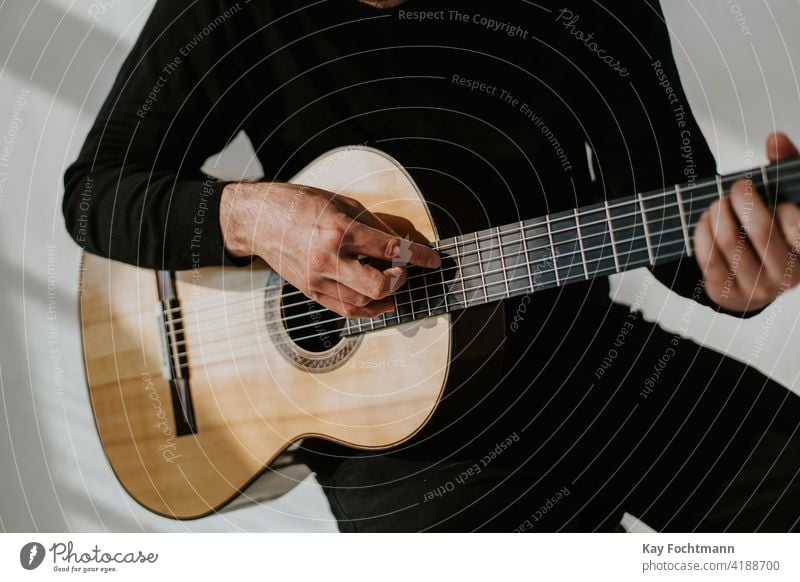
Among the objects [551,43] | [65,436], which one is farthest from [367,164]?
[65,436]

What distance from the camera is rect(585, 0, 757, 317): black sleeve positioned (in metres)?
0.59

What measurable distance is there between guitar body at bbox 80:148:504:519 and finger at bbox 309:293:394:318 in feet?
0.08

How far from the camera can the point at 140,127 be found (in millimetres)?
706

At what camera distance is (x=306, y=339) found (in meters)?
0.65

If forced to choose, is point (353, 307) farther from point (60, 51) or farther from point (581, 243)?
point (60, 51)

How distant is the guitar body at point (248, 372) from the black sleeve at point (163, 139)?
0.13 ft

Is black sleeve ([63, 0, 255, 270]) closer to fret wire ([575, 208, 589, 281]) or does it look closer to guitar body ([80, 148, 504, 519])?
guitar body ([80, 148, 504, 519])

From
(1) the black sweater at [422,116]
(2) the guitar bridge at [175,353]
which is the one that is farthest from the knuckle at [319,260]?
(2) the guitar bridge at [175,353]

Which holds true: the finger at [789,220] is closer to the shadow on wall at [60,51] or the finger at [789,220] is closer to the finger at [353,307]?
the finger at [353,307]

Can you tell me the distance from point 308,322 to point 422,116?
0.78ft

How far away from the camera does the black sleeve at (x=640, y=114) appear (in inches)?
23.4

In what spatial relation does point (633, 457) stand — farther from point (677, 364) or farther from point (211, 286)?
point (211, 286)

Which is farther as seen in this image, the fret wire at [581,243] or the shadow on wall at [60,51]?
the shadow on wall at [60,51]
